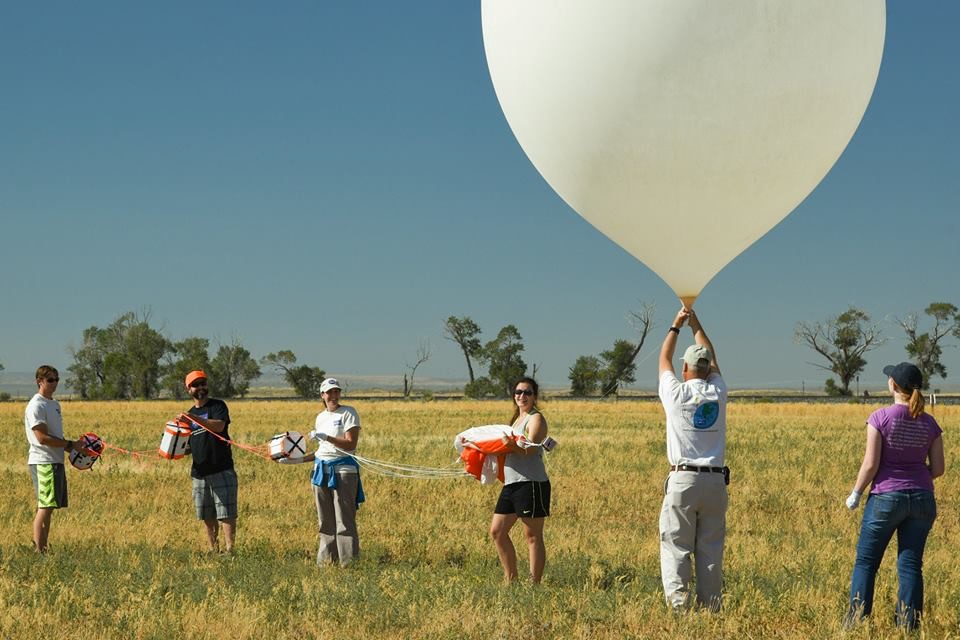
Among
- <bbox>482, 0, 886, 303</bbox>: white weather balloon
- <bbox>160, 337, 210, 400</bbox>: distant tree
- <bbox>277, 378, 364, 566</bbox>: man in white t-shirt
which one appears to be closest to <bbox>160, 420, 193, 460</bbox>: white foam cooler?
<bbox>277, 378, 364, 566</bbox>: man in white t-shirt

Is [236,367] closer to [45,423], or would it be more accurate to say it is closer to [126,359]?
[126,359]

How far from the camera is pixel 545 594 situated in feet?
24.2

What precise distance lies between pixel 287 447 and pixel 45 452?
1998mm

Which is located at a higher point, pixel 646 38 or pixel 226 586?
pixel 646 38

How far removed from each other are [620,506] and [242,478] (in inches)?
234

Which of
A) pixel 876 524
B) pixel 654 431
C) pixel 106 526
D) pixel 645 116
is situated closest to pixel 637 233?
pixel 645 116

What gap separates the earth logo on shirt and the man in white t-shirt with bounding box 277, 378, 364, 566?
328 cm

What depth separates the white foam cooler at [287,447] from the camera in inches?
380

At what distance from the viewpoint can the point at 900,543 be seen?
631 centimetres

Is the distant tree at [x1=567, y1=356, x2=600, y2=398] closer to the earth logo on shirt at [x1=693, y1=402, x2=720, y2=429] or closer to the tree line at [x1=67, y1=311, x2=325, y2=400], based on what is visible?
the tree line at [x1=67, y1=311, x2=325, y2=400]

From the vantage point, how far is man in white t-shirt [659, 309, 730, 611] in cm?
641

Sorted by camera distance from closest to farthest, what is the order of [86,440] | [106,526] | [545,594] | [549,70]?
[549,70] → [545,594] → [86,440] → [106,526]

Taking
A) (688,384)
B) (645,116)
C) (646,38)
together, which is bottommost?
(688,384)

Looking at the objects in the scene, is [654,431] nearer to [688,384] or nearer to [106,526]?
[106,526]
